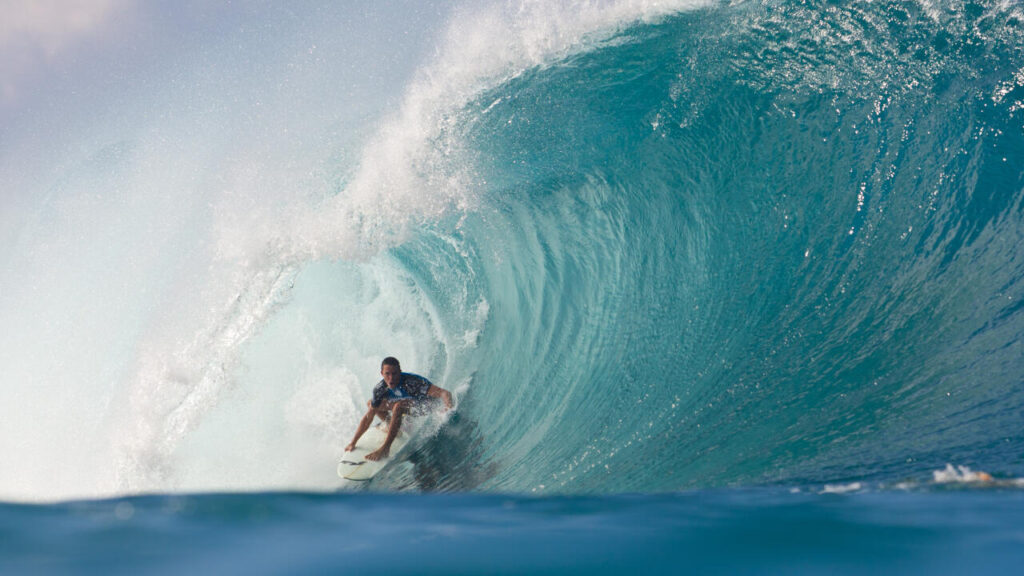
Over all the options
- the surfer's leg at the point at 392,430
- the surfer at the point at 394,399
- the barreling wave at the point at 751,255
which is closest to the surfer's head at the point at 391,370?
the surfer at the point at 394,399

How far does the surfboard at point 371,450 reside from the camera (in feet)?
22.5

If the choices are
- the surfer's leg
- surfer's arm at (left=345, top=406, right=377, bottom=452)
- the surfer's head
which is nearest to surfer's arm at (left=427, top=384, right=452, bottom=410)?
the surfer's leg

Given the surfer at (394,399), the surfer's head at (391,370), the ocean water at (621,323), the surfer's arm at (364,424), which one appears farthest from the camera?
the surfer's arm at (364,424)

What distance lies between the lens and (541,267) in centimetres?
841

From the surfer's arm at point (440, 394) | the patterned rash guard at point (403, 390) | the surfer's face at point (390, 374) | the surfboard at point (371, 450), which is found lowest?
the surfboard at point (371, 450)

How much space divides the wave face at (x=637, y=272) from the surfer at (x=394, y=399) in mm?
384

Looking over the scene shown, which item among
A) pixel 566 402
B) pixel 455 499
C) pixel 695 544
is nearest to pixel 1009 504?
pixel 695 544

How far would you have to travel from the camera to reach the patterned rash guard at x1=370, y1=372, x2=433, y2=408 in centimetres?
681

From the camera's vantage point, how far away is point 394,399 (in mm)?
6887

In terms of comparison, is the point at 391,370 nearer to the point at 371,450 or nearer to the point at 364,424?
the point at 364,424

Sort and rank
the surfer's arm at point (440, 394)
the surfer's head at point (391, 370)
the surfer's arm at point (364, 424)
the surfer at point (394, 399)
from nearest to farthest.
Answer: the surfer's head at point (391, 370) < the surfer at point (394, 399) < the surfer's arm at point (364, 424) < the surfer's arm at point (440, 394)

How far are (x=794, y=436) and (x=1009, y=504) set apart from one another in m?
3.31

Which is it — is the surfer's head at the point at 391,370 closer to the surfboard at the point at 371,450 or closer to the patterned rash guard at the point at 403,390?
the patterned rash guard at the point at 403,390

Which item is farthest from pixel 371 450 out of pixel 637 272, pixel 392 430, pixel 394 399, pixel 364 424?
pixel 637 272
